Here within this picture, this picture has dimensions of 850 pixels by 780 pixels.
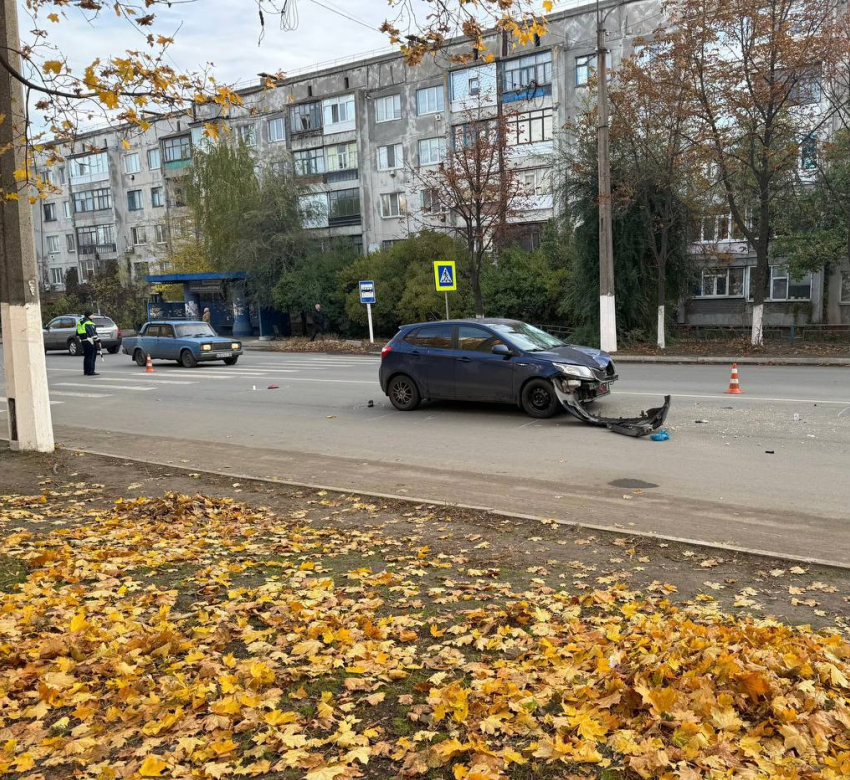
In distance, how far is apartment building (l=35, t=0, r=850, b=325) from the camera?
35.3m

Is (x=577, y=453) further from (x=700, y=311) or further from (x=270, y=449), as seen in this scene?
(x=700, y=311)

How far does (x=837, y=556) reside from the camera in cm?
602

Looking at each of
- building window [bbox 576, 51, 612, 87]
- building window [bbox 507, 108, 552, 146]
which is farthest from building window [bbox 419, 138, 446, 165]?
building window [bbox 576, 51, 612, 87]

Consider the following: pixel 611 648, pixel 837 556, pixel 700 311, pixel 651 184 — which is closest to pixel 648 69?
pixel 651 184

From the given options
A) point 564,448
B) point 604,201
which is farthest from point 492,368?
point 604,201

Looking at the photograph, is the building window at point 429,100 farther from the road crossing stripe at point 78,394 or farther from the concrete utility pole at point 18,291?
the concrete utility pole at point 18,291

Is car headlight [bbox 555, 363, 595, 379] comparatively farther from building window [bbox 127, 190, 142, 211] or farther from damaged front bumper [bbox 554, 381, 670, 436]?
building window [bbox 127, 190, 142, 211]

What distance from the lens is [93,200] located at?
225ft

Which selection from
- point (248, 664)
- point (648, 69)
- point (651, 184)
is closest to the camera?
point (248, 664)

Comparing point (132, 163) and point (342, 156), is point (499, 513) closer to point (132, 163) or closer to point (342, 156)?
point (342, 156)

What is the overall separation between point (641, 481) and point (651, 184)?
2136 centimetres

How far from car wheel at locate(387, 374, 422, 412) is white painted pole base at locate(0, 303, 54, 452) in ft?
19.6

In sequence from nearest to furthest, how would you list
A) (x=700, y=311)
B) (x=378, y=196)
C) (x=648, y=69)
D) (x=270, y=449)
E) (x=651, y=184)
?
(x=270, y=449), (x=648, y=69), (x=651, y=184), (x=700, y=311), (x=378, y=196)

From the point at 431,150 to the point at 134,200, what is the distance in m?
33.3
